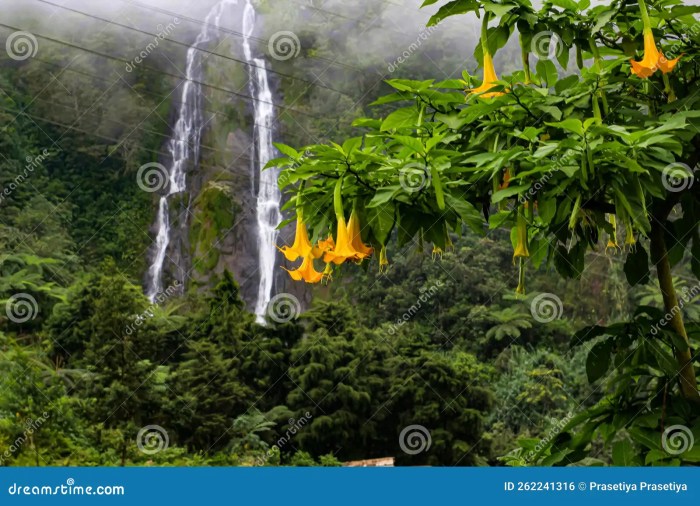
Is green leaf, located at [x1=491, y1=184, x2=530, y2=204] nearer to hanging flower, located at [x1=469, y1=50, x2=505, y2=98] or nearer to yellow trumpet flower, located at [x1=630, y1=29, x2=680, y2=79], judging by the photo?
hanging flower, located at [x1=469, y1=50, x2=505, y2=98]

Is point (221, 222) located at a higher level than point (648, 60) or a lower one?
higher

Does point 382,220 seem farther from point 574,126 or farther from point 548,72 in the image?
point 548,72

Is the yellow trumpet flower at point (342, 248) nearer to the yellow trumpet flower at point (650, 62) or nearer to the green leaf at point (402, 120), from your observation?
the green leaf at point (402, 120)

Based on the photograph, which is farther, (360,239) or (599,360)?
(599,360)

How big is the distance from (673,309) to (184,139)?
8089 mm

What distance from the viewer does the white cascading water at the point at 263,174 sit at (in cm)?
961

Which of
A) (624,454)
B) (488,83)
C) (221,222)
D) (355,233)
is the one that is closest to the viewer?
(355,233)

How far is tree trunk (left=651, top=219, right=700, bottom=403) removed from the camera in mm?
2490

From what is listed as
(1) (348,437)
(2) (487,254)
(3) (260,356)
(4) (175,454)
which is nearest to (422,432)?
(1) (348,437)

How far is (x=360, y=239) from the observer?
2.11m

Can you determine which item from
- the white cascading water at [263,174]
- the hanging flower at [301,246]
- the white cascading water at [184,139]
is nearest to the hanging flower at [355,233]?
the hanging flower at [301,246]

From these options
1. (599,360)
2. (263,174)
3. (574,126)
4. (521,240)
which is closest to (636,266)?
(599,360)

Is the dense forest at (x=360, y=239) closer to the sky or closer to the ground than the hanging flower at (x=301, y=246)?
closer to the sky

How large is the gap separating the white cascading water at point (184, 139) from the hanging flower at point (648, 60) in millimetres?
7505
